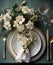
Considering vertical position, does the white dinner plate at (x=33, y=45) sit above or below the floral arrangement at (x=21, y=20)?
below

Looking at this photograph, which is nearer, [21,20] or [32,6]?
[21,20]

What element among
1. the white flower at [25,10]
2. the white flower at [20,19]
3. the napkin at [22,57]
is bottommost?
the napkin at [22,57]

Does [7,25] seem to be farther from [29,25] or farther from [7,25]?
[29,25]

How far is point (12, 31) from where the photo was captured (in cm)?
237

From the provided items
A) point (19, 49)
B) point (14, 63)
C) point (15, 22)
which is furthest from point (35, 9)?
point (14, 63)

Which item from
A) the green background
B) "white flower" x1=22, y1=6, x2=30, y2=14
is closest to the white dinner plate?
the green background

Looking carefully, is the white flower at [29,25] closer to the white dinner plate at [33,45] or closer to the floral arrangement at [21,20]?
the floral arrangement at [21,20]

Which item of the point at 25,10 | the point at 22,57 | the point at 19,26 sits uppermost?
the point at 25,10

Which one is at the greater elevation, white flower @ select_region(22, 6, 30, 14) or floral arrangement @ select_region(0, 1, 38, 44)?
white flower @ select_region(22, 6, 30, 14)

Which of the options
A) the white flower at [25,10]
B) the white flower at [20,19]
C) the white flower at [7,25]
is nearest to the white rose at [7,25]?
the white flower at [7,25]

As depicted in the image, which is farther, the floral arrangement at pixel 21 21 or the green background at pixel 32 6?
the green background at pixel 32 6

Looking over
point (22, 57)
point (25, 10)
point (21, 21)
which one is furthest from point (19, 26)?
point (22, 57)

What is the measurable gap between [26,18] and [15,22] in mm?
154

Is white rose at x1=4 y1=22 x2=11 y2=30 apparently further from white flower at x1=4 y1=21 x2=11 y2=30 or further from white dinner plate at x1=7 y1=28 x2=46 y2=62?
white dinner plate at x1=7 y1=28 x2=46 y2=62
